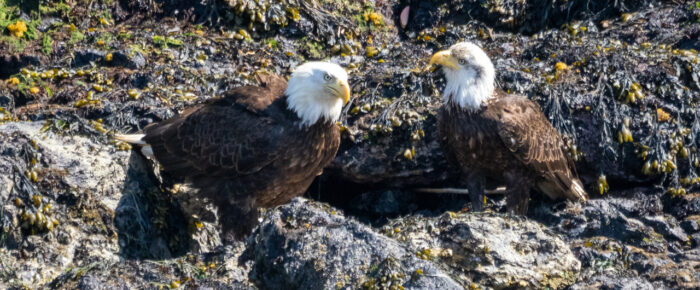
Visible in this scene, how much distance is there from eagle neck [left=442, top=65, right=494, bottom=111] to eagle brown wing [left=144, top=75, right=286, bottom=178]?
1430 mm

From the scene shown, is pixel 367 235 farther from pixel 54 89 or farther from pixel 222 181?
pixel 54 89

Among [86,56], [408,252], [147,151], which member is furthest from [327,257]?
[86,56]

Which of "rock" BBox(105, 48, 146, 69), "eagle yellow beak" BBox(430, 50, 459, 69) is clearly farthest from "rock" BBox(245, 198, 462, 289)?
"rock" BBox(105, 48, 146, 69)

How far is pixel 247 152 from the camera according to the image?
7.04 metres

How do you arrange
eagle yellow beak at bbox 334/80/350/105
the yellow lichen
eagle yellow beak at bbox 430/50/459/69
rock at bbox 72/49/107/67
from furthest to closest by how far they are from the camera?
rock at bbox 72/49/107/67, the yellow lichen, eagle yellow beak at bbox 430/50/459/69, eagle yellow beak at bbox 334/80/350/105

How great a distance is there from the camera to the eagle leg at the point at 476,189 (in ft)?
24.8

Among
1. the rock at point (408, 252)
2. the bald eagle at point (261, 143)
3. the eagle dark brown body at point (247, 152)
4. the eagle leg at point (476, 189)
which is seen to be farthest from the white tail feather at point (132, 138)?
the eagle leg at point (476, 189)

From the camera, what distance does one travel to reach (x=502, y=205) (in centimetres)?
820

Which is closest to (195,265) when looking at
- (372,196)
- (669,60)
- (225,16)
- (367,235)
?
(367,235)

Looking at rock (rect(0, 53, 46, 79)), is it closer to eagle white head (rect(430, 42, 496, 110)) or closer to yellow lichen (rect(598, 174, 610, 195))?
eagle white head (rect(430, 42, 496, 110))

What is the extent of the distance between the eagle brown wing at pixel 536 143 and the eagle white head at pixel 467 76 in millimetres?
150

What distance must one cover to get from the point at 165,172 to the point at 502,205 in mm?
3015

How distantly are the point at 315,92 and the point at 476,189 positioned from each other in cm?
162

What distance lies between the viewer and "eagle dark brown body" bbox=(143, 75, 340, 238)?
7086mm
